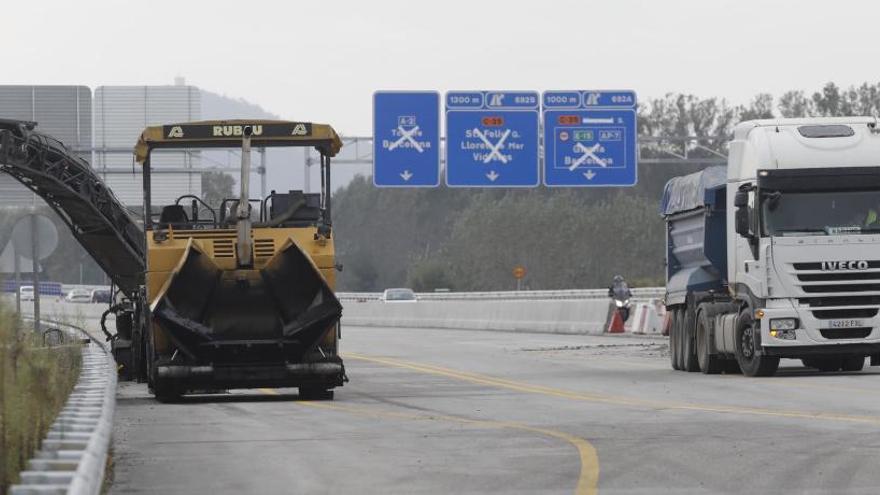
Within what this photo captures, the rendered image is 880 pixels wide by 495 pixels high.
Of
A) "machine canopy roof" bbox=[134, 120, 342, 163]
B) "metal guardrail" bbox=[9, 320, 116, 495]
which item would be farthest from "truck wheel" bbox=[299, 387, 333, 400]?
"metal guardrail" bbox=[9, 320, 116, 495]

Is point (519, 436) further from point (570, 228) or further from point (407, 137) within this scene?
point (570, 228)

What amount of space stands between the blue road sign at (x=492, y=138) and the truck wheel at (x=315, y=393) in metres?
29.1

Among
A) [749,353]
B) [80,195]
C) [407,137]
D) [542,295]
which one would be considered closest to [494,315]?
[407,137]

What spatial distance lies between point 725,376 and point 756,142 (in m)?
3.30

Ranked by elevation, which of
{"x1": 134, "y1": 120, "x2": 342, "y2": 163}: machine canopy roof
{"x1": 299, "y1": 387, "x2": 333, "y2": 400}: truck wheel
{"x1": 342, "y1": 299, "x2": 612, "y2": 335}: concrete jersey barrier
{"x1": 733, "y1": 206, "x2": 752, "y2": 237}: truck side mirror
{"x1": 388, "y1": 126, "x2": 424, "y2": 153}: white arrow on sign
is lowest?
{"x1": 342, "y1": 299, "x2": 612, "y2": 335}: concrete jersey barrier

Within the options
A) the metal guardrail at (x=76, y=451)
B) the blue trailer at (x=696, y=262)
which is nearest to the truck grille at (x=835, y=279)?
the blue trailer at (x=696, y=262)

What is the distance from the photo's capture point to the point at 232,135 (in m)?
20.4

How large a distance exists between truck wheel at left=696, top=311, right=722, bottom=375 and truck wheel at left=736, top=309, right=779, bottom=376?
970 millimetres

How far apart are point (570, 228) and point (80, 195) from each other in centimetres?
9722

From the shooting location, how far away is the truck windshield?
23438 mm

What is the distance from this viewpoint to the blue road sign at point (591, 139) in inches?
1965

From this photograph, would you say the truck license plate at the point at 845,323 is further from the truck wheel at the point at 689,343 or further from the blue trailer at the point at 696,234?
the truck wheel at the point at 689,343

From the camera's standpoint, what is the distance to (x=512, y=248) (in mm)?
126875

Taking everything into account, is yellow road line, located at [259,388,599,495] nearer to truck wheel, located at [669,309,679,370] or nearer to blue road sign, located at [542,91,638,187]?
truck wheel, located at [669,309,679,370]
